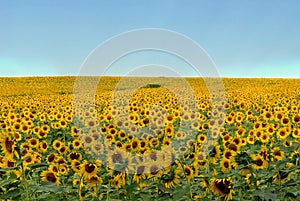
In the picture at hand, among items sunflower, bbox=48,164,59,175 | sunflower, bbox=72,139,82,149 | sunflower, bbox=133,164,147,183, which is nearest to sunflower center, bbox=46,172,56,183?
sunflower, bbox=48,164,59,175

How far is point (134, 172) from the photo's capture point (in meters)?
4.90

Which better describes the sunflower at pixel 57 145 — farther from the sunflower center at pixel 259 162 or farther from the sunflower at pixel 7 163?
the sunflower center at pixel 259 162

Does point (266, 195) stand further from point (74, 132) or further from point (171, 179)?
point (74, 132)

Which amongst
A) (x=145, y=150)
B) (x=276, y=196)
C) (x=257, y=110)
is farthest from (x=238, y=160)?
(x=257, y=110)

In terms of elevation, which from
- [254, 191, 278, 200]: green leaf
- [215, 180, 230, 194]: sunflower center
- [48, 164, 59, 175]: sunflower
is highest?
[48, 164, 59, 175]: sunflower

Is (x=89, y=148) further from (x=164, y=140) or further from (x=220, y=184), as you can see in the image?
(x=220, y=184)

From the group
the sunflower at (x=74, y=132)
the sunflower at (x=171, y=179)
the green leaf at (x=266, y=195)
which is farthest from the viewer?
the sunflower at (x=74, y=132)

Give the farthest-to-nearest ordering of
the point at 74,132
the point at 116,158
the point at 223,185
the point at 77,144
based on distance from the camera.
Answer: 1. the point at 74,132
2. the point at 77,144
3. the point at 116,158
4. the point at 223,185

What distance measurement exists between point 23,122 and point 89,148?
4316mm

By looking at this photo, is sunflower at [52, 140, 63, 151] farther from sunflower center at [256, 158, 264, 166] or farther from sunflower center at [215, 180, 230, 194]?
sunflower center at [215, 180, 230, 194]

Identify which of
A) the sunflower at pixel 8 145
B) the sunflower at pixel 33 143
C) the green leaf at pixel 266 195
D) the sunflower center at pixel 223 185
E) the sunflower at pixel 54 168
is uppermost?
the sunflower at pixel 8 145

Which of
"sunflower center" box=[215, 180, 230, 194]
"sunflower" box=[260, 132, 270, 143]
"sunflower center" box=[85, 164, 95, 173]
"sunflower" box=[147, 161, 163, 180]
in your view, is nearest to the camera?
"sunflower center" box=[215, 180, 230, 194]

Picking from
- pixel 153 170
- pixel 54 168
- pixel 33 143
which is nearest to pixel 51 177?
pixel 54 168

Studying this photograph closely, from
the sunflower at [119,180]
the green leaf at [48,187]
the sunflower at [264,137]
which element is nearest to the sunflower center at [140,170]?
the sunflower at [119,180]
